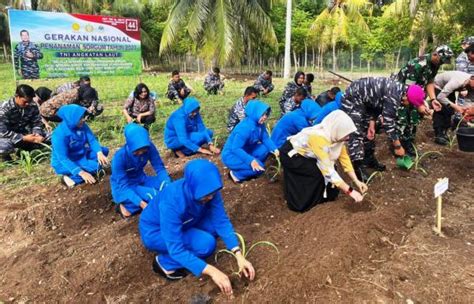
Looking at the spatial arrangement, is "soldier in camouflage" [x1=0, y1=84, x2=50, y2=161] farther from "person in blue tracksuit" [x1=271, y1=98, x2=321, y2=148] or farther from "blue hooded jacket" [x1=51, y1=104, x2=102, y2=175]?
"person in blue tracksuit" [x1=271, y1=98, x2=321, y2=148]

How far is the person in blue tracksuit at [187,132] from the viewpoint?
5.75m

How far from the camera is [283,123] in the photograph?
5.04 m

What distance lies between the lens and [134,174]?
13.3ft

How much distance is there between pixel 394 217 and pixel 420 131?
376 cm

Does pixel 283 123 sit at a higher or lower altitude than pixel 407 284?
higher

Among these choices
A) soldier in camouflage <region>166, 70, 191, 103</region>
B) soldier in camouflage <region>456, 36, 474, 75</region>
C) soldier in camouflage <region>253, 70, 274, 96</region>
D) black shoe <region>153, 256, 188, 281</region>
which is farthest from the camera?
soldier in camouflage <region>253, 70, 274, 96</region>

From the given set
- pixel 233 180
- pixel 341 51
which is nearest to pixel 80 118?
pixel 233 180

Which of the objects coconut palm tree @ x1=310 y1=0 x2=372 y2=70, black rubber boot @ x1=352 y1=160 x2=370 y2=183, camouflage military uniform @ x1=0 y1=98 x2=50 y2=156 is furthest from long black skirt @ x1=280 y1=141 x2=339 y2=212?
coconut palm tree @ x1=310 y1=0 x2=372 y2=70

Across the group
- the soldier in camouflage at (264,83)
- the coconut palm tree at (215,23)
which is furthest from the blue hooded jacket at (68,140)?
the coconut palm tree at (215,23)

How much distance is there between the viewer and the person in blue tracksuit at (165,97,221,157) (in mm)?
5754

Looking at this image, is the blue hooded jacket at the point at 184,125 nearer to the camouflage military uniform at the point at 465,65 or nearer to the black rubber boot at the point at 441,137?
the black rubber boot at the point at 441,137

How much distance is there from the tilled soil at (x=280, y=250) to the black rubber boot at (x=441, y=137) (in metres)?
1.42

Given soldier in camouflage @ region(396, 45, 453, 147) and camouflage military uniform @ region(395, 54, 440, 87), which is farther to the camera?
camouflage military uniform @ region(395, 54, 440, 87)

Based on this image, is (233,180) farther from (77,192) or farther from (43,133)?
(43,133)
